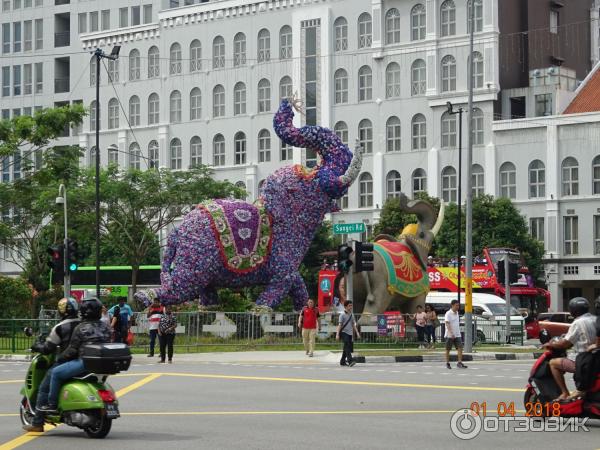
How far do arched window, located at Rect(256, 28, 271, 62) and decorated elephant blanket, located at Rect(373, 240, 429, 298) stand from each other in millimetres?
42588

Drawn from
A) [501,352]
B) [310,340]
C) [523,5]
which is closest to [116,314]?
[310,340]

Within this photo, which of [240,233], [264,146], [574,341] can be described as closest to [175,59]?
[264,146]

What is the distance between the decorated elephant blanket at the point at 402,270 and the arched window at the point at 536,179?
31151 mm

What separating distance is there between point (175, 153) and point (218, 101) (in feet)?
16.2

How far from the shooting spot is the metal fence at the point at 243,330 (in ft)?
127

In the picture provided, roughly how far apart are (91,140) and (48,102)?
17.5 ft

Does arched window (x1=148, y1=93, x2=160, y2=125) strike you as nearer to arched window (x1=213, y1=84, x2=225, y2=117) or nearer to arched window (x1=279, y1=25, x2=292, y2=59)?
arched window (x1=213, y1=84, x2=225, y2=117)

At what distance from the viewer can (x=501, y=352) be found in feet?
126

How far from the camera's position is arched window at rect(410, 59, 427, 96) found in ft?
260

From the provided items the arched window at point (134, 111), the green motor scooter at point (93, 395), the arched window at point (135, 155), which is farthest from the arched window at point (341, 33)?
the green motor scooter at point (93, 395)

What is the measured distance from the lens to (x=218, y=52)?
288ft

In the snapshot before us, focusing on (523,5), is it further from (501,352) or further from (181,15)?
(501,352)

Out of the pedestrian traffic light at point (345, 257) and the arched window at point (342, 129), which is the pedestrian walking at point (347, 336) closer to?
the pedestrian traffic light at point (345, 257)

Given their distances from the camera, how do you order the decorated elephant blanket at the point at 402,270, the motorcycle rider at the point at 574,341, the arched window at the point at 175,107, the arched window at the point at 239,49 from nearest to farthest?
the motorcycle rider at the point at 574,341 → the decorated elephant blanket at the point at 402,270 → the arched window at the point at 239,49 → the arched window at the point at 175,107
